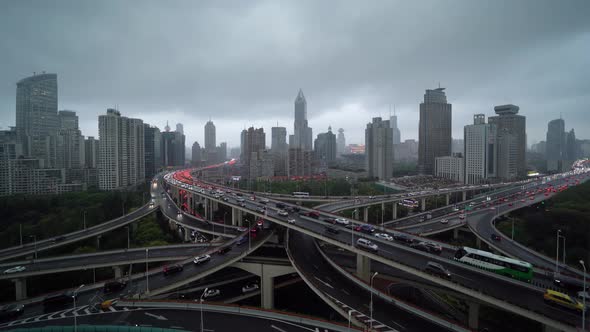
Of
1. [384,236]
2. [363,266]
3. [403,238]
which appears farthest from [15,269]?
[403,238]

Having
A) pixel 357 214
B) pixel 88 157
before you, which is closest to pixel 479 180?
pixel 357 214

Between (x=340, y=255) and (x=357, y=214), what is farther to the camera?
(x=357, y=214)

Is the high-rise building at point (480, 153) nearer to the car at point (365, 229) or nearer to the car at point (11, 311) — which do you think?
the car at point (365, 229)

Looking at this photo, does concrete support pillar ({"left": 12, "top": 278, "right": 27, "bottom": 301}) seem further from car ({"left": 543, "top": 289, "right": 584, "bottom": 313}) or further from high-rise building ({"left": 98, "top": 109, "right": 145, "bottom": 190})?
high-rise building ({"left": 98, "top": 109, "right": 145, "bottom": 190})

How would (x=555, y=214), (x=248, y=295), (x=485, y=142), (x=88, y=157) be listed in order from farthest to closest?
(x=88, y=157), (x=485, y=142), (x=555, y=214), (x=248, y=295)

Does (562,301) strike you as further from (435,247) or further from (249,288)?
(249,288)

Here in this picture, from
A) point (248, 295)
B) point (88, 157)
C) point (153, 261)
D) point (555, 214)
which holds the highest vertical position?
point (88, 157)

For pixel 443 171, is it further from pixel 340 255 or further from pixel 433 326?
pixel 433 326
